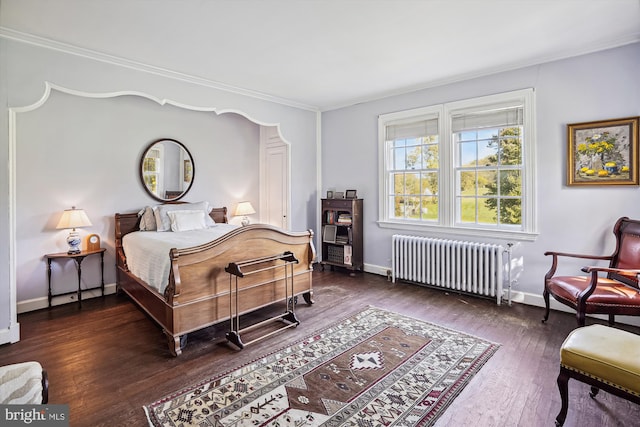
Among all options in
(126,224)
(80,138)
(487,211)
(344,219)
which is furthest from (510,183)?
(80,138)

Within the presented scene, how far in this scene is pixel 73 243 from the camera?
12.6 feet

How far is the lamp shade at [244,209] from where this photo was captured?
18.1ft

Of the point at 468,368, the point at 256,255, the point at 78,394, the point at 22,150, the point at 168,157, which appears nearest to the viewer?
the point at 78,394

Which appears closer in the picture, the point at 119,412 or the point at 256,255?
the point at 119,412

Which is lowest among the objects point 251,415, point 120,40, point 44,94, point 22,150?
point 251,415

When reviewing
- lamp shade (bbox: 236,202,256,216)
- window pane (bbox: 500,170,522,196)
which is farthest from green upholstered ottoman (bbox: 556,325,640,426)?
lamp shade (bbox: 236,202,256,216)

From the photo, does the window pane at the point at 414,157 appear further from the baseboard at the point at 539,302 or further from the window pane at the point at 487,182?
the baseboard at the point at 539,302

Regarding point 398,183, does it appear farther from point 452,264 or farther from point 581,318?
point 581,318

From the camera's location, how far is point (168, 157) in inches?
190

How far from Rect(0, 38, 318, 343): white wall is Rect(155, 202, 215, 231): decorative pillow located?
333mm

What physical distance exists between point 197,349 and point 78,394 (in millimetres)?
839

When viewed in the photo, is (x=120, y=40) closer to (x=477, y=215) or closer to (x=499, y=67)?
(x=499, y=67)

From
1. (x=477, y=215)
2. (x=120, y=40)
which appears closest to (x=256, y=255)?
(x=120, y=40)

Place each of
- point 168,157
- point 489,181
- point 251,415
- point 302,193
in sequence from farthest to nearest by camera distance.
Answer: point 302,193, point 168,157, point 489,181, point 251,415
